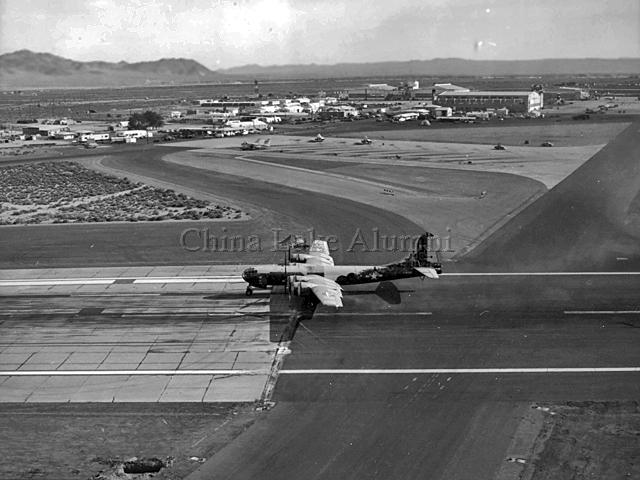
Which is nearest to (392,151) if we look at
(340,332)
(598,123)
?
(598,123)

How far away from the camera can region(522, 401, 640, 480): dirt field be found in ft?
90.4

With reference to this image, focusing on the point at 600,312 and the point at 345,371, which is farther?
the point at 600,312

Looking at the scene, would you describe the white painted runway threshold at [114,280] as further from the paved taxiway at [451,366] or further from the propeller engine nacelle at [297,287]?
the paved taxiway at [451,366]

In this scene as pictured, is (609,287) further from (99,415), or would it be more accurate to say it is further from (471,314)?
(99,415)

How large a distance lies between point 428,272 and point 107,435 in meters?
26.7

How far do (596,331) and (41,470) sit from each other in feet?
111

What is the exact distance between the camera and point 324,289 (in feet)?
149

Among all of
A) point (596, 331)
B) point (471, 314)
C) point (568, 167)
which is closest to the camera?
point (596, 331)

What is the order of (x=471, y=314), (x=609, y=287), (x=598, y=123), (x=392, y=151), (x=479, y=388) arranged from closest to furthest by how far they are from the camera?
1. (x=479, y=388)
2. (x=471, y=314)
3. (x=609, y=287)
4. (x=392, y=151)
5. (x=598, y=123)

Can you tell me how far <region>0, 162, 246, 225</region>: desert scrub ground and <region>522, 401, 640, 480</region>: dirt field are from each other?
51.4 m

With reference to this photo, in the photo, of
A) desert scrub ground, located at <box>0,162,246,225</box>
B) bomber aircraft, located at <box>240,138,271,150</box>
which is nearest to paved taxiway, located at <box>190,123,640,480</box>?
A: desert scrub ground, located at <box>0,162,246,225</box>

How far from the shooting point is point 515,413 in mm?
32594

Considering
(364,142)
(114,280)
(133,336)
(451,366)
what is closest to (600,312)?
(451,366)

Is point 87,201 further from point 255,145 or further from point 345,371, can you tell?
point 345,371
